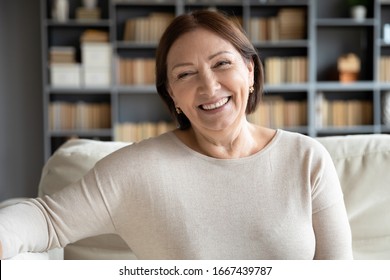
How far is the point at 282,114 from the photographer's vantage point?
5332mm

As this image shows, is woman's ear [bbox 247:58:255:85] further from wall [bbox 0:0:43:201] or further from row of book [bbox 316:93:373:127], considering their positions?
wall [bbox 0:0:43:201]

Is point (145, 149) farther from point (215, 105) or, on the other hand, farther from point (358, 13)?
point (358, 13)

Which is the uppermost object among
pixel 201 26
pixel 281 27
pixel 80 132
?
pixel 281 27

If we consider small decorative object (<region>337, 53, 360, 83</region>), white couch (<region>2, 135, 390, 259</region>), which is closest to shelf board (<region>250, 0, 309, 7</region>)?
small decorative object (<region>337, 53, 360, 83</region>)

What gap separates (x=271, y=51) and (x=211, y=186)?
4274 millimetres

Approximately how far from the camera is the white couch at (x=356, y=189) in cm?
177

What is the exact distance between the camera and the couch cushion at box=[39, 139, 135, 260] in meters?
1.79

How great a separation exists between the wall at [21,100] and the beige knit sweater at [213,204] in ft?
13.7

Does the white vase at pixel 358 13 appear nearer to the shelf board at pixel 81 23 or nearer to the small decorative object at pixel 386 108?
the small decorative object at pixel 386 108

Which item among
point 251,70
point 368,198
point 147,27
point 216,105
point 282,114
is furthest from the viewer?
point 282,114

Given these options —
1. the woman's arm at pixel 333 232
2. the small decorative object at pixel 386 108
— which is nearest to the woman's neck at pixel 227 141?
the woman's arm at pixel 333 232

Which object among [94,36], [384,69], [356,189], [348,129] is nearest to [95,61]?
[94,36]

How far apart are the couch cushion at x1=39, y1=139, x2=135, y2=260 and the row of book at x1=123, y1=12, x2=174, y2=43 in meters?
3.44
